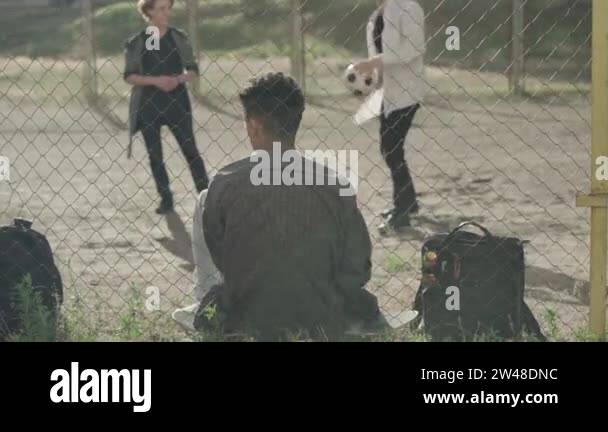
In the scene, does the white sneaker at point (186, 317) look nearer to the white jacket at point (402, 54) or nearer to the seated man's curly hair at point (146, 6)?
the white jacket at point (402, 54)

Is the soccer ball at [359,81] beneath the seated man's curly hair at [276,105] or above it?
above

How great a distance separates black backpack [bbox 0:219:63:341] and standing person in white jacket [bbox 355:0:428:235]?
2.71m

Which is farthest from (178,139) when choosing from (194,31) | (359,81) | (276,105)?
(194,31)

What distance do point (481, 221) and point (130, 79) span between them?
7.89 feet

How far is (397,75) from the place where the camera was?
829cm

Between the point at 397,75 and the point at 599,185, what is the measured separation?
3.05m

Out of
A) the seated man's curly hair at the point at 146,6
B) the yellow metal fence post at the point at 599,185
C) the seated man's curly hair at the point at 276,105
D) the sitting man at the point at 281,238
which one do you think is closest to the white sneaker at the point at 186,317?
the sitting man at the point at 281,238

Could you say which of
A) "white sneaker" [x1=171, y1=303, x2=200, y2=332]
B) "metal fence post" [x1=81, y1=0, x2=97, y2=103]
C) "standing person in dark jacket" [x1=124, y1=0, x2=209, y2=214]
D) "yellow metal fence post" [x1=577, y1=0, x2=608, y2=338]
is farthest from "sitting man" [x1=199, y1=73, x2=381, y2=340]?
"metal fence post" [x1=81, y1=0, x2=97, y2=103]

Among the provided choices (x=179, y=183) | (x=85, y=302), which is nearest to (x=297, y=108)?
(x=85, y=302)

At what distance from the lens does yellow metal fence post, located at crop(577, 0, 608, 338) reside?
5.28 m

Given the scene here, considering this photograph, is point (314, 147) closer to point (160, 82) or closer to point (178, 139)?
point (178, 139)

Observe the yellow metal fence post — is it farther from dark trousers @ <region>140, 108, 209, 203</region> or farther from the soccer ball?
dark trousers @ <region>140, 108, 209, 203</region>

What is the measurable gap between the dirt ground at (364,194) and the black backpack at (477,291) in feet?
0.65

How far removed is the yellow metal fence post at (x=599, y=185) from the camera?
17.3 feet
